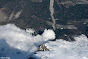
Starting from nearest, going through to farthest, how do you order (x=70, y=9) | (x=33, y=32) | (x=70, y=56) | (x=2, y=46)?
(x=70, y=56), (x=2, y=46), (x=33, y=32), (x=70, y=9)

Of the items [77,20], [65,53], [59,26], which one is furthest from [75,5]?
[65,53]

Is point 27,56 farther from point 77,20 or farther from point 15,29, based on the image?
point 77,20

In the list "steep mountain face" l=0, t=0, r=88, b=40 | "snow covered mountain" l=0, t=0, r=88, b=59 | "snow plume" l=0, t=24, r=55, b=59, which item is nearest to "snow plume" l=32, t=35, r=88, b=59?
"snow covered mountain" l=0, t=0, r=88, b=59

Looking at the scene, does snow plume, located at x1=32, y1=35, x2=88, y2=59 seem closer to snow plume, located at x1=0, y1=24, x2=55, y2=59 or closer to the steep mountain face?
snow plume, located at x1=0, y1=24, x2=55, y2=59

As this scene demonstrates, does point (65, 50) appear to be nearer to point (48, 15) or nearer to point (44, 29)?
point (44, 29)

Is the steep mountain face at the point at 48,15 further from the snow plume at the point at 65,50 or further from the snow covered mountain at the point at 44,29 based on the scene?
the snow plume at the point at 65,50
